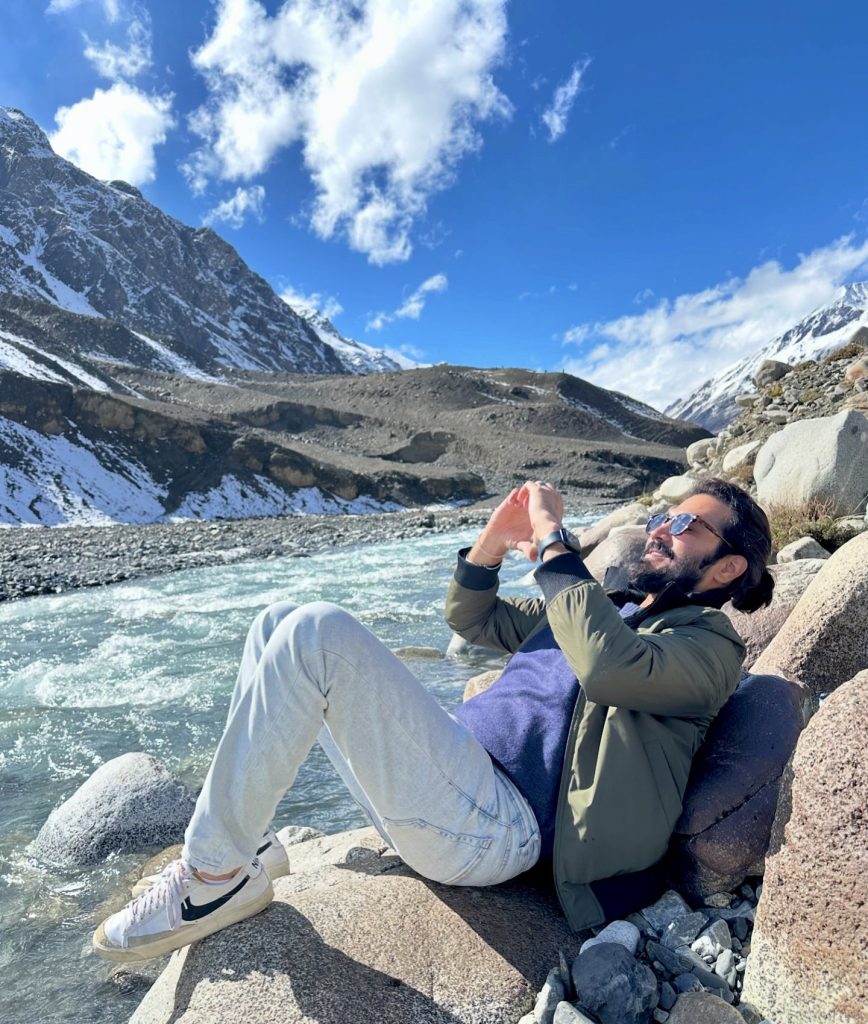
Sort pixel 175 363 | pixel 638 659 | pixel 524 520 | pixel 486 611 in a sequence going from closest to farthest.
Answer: pixel 638 659 < pixel 524 520 < pixel 486 611 < pixel 175 363

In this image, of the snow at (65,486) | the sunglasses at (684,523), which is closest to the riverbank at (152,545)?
the snow at (65,486)

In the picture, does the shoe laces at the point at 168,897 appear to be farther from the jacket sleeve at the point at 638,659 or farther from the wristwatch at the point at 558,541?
the wristwatch at the point at 558,541

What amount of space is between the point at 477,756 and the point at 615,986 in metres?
0.73

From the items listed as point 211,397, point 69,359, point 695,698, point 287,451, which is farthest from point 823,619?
point 211,397

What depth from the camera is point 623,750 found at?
7.41ft

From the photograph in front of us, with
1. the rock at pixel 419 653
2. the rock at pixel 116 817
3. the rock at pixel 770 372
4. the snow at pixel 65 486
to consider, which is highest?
the snow at pixel 65 486

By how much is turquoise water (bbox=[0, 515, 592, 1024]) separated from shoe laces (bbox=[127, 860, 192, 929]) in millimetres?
1045

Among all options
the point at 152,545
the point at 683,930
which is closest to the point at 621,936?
the point at 683,930

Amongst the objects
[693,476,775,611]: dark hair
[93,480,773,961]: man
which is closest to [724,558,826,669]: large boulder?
[693,476,775,611]: dark hair

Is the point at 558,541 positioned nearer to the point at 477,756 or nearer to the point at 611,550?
the point at 477,756

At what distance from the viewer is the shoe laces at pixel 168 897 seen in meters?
2.19

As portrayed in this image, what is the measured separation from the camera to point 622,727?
2.28 metres

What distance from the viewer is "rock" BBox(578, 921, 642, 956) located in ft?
7.34

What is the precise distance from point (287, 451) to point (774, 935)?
145 ft
